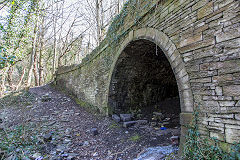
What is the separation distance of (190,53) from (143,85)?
3981mm

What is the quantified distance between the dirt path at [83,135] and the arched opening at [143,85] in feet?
3.25

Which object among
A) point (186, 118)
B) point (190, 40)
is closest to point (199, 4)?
point (190, 40)

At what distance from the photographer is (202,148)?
7.25 ft

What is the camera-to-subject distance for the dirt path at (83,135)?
3452 millimetres

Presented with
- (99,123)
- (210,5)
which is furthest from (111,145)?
(210,5)

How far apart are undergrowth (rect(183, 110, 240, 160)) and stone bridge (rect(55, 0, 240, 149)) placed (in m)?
0.09

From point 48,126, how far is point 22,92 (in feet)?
18.0

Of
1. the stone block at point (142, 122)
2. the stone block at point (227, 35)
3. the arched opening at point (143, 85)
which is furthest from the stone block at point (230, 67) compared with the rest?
the stone block at point (142, 122)

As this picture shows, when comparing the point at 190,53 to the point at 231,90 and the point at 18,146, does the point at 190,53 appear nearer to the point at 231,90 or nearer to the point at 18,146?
the point at 231,90

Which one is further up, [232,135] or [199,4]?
[199,4]

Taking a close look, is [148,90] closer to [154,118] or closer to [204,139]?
[154,118]

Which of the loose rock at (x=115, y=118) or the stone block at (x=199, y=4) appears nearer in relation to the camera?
the stone block at (x=199, y=4)

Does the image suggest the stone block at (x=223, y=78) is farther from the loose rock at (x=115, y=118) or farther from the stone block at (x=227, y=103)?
the loose rock at (x=115, y=118)

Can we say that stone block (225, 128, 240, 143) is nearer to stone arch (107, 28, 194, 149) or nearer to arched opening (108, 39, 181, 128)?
stone arch (107, 28, 194, 149)
